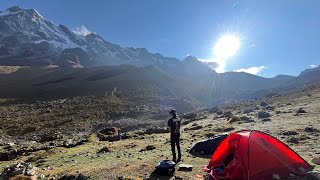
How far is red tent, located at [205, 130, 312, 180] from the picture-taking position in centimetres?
1466

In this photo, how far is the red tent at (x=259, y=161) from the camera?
48.1 ft

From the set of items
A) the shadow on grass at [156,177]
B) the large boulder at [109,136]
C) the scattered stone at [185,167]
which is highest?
the large boulder at [109,136]

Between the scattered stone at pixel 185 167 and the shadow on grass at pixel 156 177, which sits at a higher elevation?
the scattered stone at pixel 185 167

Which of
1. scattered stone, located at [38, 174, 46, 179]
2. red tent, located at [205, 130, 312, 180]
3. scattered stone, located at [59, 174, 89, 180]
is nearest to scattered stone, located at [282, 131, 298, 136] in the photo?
red tent, located at [205, 130, 312, 180]

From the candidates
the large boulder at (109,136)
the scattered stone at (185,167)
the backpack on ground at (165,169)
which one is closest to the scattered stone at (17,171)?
the backpack on ground at (165,169)

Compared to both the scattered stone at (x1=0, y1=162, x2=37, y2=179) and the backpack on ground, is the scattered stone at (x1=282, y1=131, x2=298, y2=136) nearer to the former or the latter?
the backpack on ground

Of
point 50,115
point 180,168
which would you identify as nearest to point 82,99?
point 50,115

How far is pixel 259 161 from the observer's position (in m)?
14.8

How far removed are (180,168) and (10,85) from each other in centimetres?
13767

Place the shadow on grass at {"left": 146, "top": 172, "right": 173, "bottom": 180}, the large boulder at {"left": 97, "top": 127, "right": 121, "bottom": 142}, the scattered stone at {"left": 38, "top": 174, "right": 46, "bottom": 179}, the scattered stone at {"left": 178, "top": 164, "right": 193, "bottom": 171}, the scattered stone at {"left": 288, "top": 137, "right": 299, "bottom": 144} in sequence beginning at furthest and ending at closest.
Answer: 1. the large boulder at {"left": 97, "top": 127, "right": 121, "bottom": 142}
2. the scattered stone at {"left": 288, "top": 137, "right": 299, "bottom": 144}
3. the scattered stone at {"left": 38, "top": 174, "right": 46, "bottom": 179}
4. the scattered stone at {"left": 178, "top": 164, "right": 193, "bottom": 171}
5. the shadow on grass at {"left": 146, "top": 172, "right": 173, "bottom": 180}

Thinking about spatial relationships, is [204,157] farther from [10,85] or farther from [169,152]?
[10,85]

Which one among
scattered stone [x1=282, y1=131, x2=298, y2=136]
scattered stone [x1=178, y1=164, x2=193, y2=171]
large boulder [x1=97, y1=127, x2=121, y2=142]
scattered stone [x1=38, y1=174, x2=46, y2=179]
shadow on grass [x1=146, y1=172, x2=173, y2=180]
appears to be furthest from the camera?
large boulder [x1=97, y1=127, x2=121, y2=142]

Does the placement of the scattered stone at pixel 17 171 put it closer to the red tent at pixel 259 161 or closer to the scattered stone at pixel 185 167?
the scattered stone at pixel 185 167

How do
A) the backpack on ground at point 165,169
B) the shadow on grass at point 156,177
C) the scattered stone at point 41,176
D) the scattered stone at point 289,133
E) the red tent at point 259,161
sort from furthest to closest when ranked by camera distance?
1. the scattered stone at point 289,133
2. the scattered stone at point 41,176
3. the backpack on ground at point 165,169
4. the shadow on grass at point 156,177
5. the red tent at point 259,161
